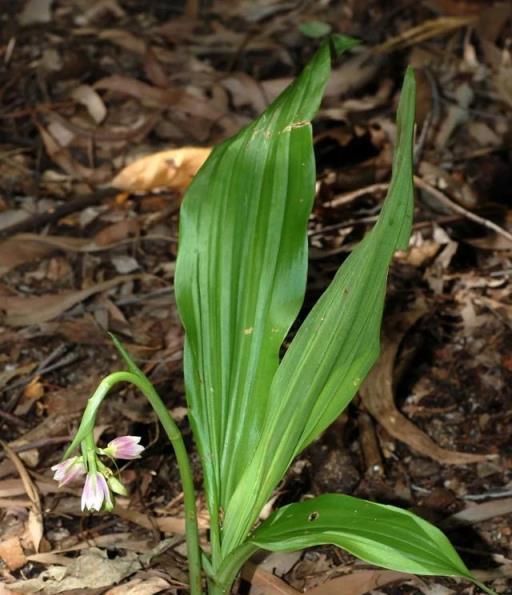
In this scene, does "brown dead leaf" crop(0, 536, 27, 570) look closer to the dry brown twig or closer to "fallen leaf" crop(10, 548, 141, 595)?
"fallen leaf" crop(10, 548, 141, 595)

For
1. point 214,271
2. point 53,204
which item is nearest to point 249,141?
point 214,271

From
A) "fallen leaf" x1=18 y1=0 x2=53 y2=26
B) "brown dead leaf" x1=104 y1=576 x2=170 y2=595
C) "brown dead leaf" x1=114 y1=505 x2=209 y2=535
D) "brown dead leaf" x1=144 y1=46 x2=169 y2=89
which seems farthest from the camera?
"fallen leaf" x1=18 y1=0 x2=53 y2=26

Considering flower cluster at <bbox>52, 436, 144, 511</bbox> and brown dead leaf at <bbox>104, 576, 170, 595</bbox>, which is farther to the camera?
brown dead leaf at <bbox>104, 576, 170, 595</bbox>

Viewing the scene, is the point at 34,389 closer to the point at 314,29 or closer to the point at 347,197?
the point at 347,197

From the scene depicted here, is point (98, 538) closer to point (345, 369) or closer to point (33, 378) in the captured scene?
point (33, 378)

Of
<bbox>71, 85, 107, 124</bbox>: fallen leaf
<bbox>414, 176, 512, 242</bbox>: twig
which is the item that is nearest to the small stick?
<bbox>414, 176, 512, 242</bbox>: twig

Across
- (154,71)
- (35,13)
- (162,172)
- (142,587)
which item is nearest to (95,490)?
(142,587)

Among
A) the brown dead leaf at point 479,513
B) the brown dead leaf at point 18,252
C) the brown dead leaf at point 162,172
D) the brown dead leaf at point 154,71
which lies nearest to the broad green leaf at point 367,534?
the brown dead leaf at point 479,513
